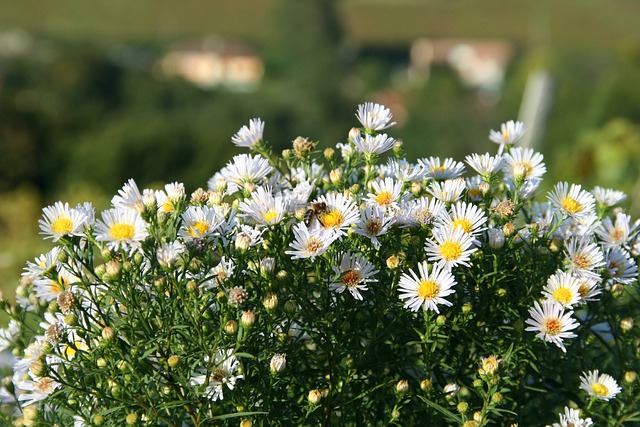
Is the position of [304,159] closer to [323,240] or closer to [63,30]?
[323,240]

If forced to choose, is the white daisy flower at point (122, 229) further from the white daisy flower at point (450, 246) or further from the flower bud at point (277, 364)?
the white daisy flower at point (450, 246)

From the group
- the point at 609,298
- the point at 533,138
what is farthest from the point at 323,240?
the point at 533,138

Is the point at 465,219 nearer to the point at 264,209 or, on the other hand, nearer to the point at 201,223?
the point at 264,209

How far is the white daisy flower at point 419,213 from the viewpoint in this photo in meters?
1.26

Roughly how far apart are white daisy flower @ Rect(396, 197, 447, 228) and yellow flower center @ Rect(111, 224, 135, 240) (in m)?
0.44

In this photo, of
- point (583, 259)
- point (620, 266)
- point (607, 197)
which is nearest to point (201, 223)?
point (583, 259)

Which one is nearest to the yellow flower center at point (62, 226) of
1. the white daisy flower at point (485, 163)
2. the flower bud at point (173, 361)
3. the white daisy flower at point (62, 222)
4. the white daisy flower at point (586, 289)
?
the white daisy flower at point (62, 222)

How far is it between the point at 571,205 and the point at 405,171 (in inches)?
12.8

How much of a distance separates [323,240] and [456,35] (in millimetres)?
71834

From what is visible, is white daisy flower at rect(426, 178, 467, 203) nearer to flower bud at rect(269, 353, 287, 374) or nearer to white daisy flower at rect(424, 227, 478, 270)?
white daisy flower at rect(424, 227, 478, 270)

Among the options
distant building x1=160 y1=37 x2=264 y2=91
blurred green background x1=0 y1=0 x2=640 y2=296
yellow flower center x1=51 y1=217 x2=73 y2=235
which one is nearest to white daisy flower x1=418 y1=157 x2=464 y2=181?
yellow flower center x1=51 y1=217 x2=73 y2=235

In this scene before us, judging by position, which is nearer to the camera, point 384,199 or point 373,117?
point 384,199

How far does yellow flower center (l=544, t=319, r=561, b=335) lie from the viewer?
122cm

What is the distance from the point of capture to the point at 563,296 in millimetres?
1223
